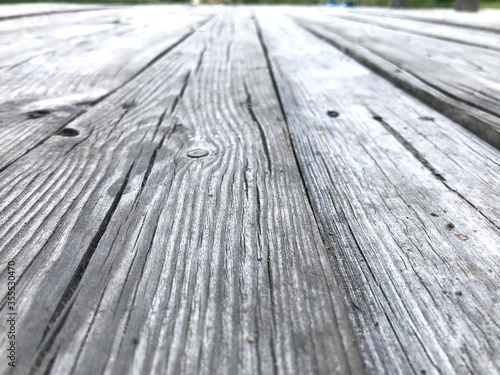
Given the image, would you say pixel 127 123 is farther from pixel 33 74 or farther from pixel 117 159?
pixel 33 74

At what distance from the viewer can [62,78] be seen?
147cm

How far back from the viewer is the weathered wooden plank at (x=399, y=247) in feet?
1.51

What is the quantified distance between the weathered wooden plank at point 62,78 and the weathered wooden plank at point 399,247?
591 mm

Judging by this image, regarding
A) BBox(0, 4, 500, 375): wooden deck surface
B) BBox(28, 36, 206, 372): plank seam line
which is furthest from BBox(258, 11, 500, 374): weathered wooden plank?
BBox(28, 36, 206, 372): plank seam line

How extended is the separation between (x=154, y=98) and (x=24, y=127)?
36 cm

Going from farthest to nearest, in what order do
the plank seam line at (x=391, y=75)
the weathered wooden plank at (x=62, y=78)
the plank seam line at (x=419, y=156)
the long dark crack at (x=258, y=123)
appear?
the plank seam line at (x=391, y=75) < the weathered wooden plank at (x=62, y=78) < the long dark crack at (x=258, y=123) < the plank seam line at (x=419, y=156)

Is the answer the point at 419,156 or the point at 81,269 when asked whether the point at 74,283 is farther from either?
the point at 419,156

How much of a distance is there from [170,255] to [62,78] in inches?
44.2

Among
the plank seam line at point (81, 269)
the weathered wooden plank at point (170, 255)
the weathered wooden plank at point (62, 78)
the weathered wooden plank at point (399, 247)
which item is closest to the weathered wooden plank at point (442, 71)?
the weathered wooden plank at point (399, 247)

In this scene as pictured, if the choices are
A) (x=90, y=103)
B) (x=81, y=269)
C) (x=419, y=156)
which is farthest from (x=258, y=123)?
(x=81, y=269)

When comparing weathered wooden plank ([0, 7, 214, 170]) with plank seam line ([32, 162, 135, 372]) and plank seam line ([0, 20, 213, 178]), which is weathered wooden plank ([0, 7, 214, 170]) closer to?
plank seam line ([0, 20, 213, 178])

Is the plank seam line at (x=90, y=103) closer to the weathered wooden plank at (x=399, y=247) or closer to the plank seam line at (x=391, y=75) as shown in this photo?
the weathered wooden plank at (x=399, y=247)

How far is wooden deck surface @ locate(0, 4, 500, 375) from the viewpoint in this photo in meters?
0.45

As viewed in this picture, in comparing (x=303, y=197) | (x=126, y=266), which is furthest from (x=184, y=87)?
(x=126, y=266)
